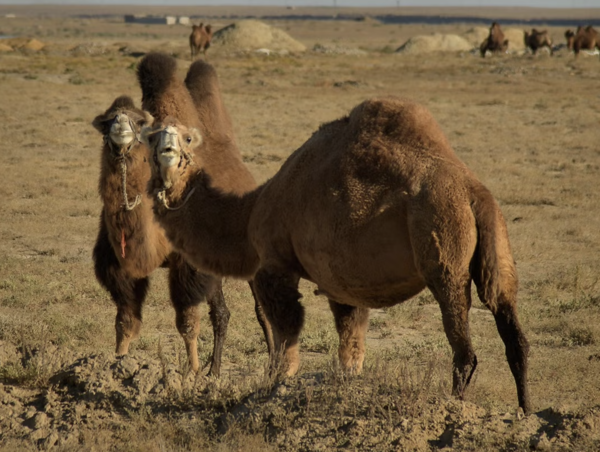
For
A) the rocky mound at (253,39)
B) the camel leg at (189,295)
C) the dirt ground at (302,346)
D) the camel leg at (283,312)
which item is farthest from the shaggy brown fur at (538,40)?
the camel leg at (283,312)

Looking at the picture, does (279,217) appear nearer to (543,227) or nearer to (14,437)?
(14,437)

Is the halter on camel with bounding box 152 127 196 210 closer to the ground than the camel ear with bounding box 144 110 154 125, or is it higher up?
closer to the ground

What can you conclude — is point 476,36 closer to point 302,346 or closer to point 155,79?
point 302,346

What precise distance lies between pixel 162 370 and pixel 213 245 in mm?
893

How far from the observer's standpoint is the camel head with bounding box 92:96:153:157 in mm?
6355

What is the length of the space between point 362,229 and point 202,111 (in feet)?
11.0

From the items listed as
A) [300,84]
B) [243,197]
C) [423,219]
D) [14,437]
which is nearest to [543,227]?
[243,197]

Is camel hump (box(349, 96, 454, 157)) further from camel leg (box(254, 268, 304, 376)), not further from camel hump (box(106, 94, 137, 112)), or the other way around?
camel hump (box(106, 94, 137, 112))

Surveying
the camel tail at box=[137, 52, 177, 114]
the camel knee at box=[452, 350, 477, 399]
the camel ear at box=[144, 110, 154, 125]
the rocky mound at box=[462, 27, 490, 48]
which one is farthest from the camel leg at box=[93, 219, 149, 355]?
the rocky mound at box=[462, 27, 490, 48]

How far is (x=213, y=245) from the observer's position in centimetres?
567

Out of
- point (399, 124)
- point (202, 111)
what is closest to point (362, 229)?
point (399, 124)

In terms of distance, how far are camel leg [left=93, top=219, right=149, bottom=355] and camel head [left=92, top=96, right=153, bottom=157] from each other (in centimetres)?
84

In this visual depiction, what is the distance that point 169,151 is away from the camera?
5512 millimetres

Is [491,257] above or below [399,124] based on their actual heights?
below
